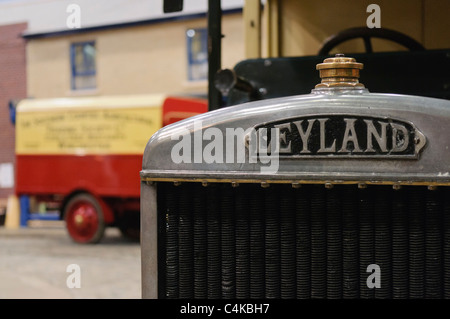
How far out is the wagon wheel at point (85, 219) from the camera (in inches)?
394

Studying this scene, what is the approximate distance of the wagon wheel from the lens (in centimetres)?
1002

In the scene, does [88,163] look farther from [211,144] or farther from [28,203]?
[211,144]

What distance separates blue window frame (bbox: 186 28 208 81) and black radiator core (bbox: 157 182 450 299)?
12.1 metres

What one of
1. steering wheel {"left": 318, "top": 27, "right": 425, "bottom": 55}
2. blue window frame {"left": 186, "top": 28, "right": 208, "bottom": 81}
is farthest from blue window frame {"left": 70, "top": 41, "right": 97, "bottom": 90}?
steering wheel {"left": 318, "top": 27, "right": 425, "bottom": 55}

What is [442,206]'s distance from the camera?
5.29 ft

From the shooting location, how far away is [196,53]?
1388 cm

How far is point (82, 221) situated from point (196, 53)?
17.9 feet
